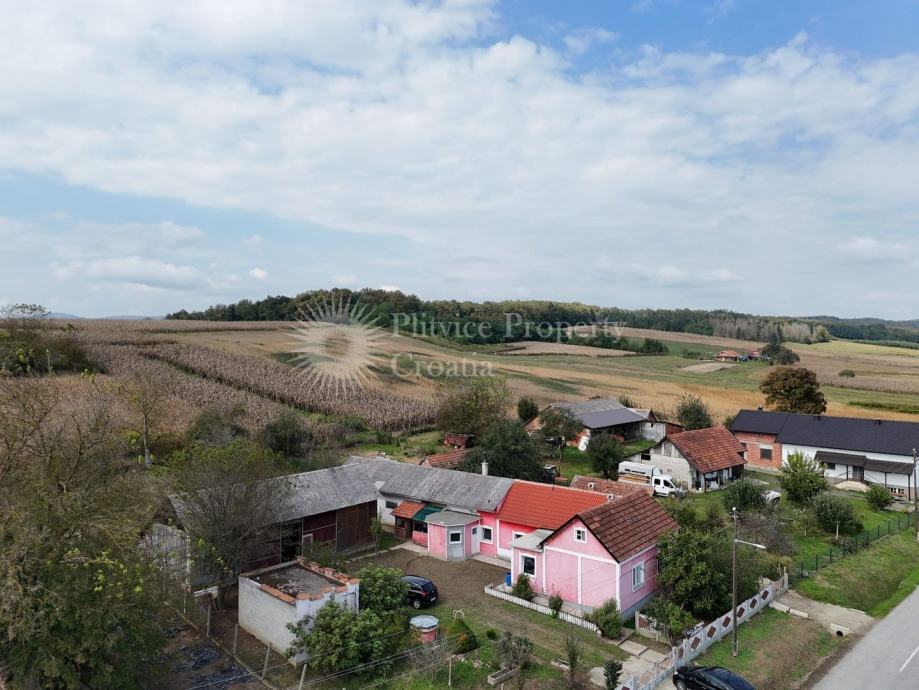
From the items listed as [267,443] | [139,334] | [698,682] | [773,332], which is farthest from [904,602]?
[773,332]

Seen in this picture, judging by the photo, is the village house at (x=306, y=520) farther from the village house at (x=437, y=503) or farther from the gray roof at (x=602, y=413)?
the gray roof at (x=602, y=413)

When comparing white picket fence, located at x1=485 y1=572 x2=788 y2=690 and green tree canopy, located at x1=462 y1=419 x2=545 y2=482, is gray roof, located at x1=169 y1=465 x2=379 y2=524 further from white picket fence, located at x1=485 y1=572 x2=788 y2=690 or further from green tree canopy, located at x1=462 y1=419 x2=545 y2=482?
white picket fence, located at x1=485 y1=572 x2=788 y2=690

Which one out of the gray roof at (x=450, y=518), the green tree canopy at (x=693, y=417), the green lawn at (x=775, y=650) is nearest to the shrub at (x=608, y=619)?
the green lawn at (x=775, y=650)

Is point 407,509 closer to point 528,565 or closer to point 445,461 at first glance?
point 445,461

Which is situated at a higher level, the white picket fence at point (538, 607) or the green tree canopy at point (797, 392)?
the green tree canopy at point (797, 392)

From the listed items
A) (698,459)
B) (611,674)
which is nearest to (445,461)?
(698,459)

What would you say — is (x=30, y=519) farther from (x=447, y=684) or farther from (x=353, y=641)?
(x=447, y=684)
